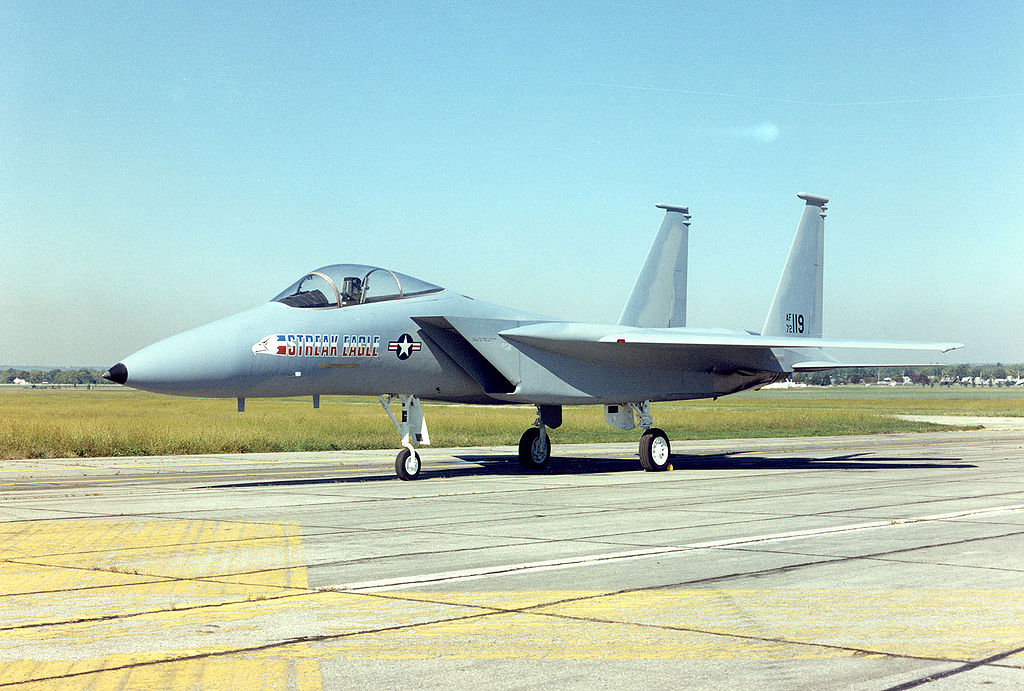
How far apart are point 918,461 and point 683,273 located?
6577 millimetres

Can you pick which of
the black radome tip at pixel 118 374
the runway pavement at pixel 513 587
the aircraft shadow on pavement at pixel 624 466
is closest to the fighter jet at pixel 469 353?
the black radome tip at pixel 118 374

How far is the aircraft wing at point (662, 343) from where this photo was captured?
58.4ft

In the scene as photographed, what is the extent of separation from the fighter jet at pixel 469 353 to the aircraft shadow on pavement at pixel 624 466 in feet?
2.88

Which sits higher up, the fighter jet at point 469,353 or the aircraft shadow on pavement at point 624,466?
the fighter jet at point 469,353

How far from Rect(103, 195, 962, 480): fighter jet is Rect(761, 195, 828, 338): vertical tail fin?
0.05 m

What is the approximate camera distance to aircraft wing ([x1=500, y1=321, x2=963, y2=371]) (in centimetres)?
1781

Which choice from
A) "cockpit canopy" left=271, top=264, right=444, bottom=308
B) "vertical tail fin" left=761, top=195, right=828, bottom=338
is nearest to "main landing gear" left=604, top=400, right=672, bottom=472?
"vertical tail fin" left=761, top=195, right=828, bottom=338

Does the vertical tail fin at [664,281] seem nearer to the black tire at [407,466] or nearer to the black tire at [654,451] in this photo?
the black tire at [654,451]

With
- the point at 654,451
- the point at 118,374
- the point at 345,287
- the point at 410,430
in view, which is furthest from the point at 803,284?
the point at 118,374

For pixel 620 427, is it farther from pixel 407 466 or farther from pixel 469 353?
pixel 407 466

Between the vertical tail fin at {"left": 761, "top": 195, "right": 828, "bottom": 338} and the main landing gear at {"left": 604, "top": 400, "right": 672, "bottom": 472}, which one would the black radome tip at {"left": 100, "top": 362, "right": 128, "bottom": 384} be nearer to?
the main landing gear at {"left": 604, "top": 400, "right": 672, "bottom": 472}

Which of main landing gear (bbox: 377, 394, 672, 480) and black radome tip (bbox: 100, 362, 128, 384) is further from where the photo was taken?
main landing gear (bbox: 377, 394, 672, 480)

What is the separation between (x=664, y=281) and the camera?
72.8 ft

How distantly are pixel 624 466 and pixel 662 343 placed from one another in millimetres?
3689
